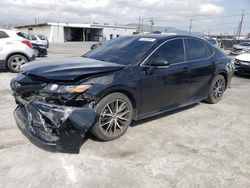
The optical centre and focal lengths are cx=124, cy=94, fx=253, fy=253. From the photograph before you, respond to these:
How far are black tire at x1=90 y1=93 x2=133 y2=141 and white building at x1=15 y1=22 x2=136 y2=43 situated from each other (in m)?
51.1

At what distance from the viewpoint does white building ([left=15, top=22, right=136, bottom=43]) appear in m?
52.4

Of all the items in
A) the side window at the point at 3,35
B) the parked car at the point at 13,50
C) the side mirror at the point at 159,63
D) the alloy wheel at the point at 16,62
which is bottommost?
the alloy wheel at the point at 16,62

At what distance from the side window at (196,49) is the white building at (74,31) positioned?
163ft

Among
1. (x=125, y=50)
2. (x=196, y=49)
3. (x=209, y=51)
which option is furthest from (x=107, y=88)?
(x=209, y=51)

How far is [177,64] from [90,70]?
188 cm

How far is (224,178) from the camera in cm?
307

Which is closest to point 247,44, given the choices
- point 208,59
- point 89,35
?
point 208,59

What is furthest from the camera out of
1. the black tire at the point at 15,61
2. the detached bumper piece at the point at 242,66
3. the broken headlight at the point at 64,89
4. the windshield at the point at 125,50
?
the detached bumper piece at the point at 242,66

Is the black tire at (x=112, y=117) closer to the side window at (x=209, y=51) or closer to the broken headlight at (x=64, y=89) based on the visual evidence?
the broken headlight at (x=64, y=89)

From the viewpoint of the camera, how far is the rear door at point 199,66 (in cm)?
511

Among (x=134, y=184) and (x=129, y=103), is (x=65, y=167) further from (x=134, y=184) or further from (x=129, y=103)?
(x=129, y=103)

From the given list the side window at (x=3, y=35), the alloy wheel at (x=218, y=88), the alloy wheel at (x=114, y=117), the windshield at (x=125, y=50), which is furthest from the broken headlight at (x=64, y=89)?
the side window at (x=3, y=35)

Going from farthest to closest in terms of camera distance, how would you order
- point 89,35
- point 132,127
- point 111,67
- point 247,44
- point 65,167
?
point 89,35 → point 247,44 → point 132,127 → point 111,67 → point 65,167

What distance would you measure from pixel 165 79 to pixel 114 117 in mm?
1205
